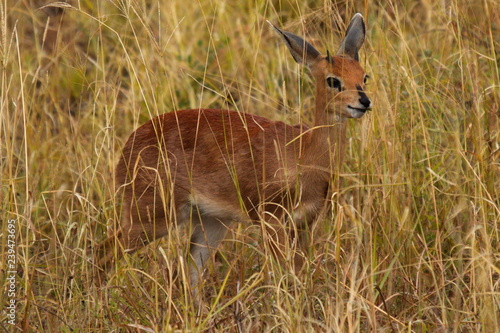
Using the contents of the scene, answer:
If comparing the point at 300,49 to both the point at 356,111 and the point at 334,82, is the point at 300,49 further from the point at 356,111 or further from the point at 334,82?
the point at 356,111

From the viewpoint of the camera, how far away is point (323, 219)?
4719 mm

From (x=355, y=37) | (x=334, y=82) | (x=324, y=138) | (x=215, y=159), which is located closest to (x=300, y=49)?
(x=334, y=82)

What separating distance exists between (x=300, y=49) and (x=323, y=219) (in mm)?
953

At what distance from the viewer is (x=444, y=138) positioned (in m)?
5.24

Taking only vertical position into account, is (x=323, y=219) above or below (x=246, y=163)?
below

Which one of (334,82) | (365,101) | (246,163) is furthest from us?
(246,163)

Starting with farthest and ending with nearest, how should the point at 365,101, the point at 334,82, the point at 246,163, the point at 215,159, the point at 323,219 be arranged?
the point at 215,159, the point at 246,163, the point at 323,219, the point at 334,82, the point at 365,101

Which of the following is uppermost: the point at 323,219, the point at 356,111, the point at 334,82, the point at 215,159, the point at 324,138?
the point at 334,82

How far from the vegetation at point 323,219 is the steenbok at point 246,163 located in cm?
13

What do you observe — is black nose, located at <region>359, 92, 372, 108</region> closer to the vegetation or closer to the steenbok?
the steenbok

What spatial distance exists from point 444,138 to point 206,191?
151 centimetres

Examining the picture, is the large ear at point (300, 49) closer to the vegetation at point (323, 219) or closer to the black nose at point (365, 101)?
the vegetation at point (323, 219)

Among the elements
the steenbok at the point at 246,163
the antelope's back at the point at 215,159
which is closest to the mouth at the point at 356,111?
the steenbok at the point at 246,163

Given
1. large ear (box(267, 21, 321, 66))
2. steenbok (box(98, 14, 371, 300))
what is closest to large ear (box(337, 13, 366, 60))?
steenbok (box(98, 14, 371, 300))
